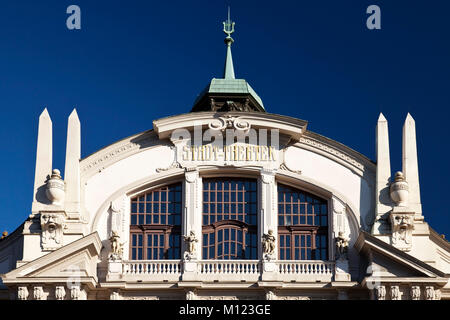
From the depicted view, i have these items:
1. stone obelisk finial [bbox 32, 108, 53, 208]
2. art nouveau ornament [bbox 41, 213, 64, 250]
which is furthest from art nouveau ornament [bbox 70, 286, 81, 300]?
stone obelisk finial [bbox 32, 108, 53, 208]

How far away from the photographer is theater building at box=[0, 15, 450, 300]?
143 feet

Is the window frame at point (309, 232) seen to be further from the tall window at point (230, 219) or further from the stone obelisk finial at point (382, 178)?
the stone obelisk finial at point (382, 178)

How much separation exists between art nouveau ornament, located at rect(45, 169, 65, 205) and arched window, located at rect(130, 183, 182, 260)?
286cm

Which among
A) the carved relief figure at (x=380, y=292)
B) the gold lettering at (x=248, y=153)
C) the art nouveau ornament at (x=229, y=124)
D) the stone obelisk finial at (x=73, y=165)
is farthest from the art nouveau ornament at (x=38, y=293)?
the carved relief figure at (x=380, y=292)

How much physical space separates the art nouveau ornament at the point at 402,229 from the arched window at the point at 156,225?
7.94 meters

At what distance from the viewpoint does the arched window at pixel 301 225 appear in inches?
1800

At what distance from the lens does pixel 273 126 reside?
46750 mm

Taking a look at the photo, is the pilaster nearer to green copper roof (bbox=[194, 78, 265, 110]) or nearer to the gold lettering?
the gold lettering
